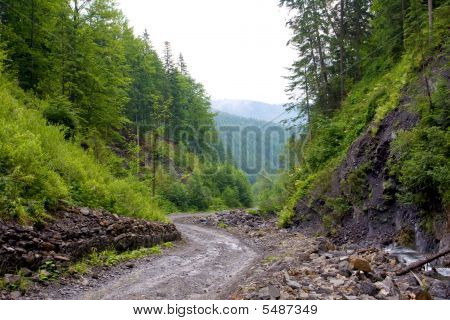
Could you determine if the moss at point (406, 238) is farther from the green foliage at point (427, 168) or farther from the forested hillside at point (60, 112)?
the forested hillside at point (60, 112)

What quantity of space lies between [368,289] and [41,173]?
30.7ft

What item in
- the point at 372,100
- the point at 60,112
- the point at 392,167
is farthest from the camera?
the point at 372,100

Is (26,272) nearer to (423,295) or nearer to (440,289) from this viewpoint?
(423,295)

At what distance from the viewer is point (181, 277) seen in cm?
1016

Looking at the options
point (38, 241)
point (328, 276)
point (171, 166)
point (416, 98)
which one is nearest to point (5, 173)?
point (38, 241)

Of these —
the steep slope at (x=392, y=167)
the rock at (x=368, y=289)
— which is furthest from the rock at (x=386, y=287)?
the steep slope at (x=392, y=167)

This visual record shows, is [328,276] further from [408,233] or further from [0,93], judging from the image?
[0,93]

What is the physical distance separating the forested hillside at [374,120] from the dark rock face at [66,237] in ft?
28.1

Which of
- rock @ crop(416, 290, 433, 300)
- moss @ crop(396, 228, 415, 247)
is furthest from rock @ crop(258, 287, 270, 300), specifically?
moss @ crop(396, 228, 415, 247)

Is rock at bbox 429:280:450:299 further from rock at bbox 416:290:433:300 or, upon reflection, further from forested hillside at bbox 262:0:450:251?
forested hillside at bbox 262:0:450:251

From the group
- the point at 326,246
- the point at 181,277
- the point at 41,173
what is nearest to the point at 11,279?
the point at 181,277

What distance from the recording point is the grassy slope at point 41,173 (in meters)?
10.0

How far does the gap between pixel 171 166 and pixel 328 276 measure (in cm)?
4895

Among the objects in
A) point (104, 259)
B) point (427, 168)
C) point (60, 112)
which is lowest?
point (104, 259)
